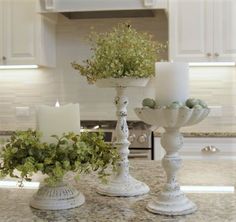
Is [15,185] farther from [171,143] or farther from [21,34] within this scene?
[21,34]

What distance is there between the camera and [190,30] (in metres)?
3.39

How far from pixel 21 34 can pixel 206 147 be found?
1.78 meters

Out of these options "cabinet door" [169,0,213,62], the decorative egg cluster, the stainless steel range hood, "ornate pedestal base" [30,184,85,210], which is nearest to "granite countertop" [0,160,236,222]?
"ornate pedestal base" [30,184,85,210]

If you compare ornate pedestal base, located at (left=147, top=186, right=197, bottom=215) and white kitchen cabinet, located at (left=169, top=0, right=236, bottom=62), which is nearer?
ornate pedestal base, located at (left=147, top=186, right=197, bottom=215)

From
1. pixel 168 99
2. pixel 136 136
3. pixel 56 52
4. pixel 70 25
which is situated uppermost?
pixel 70 25

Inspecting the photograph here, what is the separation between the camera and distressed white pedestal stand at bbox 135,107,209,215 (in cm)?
106

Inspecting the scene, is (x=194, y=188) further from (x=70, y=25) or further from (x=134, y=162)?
(x=70, y=25)

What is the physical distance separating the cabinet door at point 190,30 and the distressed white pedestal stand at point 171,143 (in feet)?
7.64

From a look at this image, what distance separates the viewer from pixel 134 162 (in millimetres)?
1812

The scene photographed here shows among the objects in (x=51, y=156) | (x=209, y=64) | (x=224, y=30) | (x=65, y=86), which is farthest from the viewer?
(x=65, y=86)

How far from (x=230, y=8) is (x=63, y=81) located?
5.23 feet

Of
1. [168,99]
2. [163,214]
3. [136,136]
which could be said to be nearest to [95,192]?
[163,214]

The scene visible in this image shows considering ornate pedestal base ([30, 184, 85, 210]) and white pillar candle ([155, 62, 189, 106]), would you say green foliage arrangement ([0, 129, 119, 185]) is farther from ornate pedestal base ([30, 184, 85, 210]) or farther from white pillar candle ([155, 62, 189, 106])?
white pillar candle ([155, 62, 189, 106])

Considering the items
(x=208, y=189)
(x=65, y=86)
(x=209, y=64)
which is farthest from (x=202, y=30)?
(x=208, y=189)
